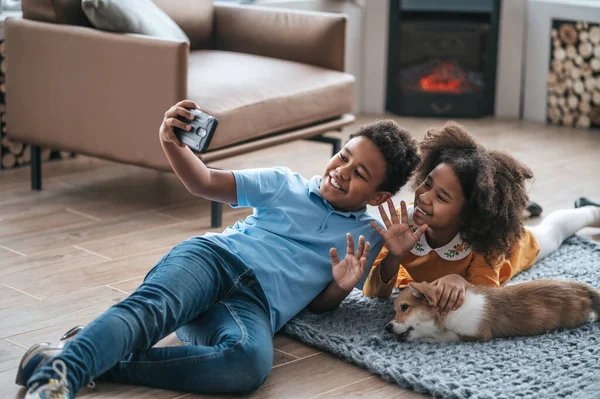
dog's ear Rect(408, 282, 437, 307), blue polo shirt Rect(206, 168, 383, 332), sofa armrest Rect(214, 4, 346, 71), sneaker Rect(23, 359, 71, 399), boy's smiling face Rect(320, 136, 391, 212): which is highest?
sofa armrest Rect(214, 4, 346, 71)

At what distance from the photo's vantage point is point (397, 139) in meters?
1.97

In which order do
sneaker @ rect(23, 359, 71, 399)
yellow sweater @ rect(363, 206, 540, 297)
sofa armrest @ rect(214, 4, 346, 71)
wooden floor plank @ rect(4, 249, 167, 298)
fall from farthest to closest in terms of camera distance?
1. sofa armrest @ rect(214, 4, 346, 71)
2. wooden floor plank @ rect(4, 249, 167, 298)
3. yellow sweater @ rect(363, 206, 540, 297)
4. sneaker @ rect(23, 359, 71, 399)

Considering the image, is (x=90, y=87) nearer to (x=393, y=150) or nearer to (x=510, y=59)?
(x=393, y=150)

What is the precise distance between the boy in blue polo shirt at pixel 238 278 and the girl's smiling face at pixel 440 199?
0.20 ft

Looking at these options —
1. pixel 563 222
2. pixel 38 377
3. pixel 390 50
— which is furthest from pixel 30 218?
pixel 390 50

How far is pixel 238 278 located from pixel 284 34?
171cm

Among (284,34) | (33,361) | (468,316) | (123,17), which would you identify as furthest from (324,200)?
(284,34)

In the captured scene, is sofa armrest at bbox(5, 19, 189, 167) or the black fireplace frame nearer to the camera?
sofa armrest at bbox(5, 19, 189, 167)

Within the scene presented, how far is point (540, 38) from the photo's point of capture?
14.6 ft

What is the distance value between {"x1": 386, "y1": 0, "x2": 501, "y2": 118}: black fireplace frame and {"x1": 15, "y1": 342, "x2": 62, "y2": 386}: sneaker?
3.13 meters

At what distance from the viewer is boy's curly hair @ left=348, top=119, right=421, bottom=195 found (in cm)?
196

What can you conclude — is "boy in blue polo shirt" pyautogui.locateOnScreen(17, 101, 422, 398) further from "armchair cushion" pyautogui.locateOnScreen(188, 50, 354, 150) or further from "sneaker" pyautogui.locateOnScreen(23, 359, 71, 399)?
"armchair cushion" pyautogui.locateOnScreen(188, 50, 354, 150)

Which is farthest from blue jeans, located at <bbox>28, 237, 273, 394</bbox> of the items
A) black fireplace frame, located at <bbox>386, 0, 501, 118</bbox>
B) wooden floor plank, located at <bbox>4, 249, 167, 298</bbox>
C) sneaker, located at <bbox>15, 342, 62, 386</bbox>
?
black fireplace frame, located at <bbox>386, 0, 501, 118</bbox>

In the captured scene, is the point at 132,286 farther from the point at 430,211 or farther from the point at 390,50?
the point at 390,50
